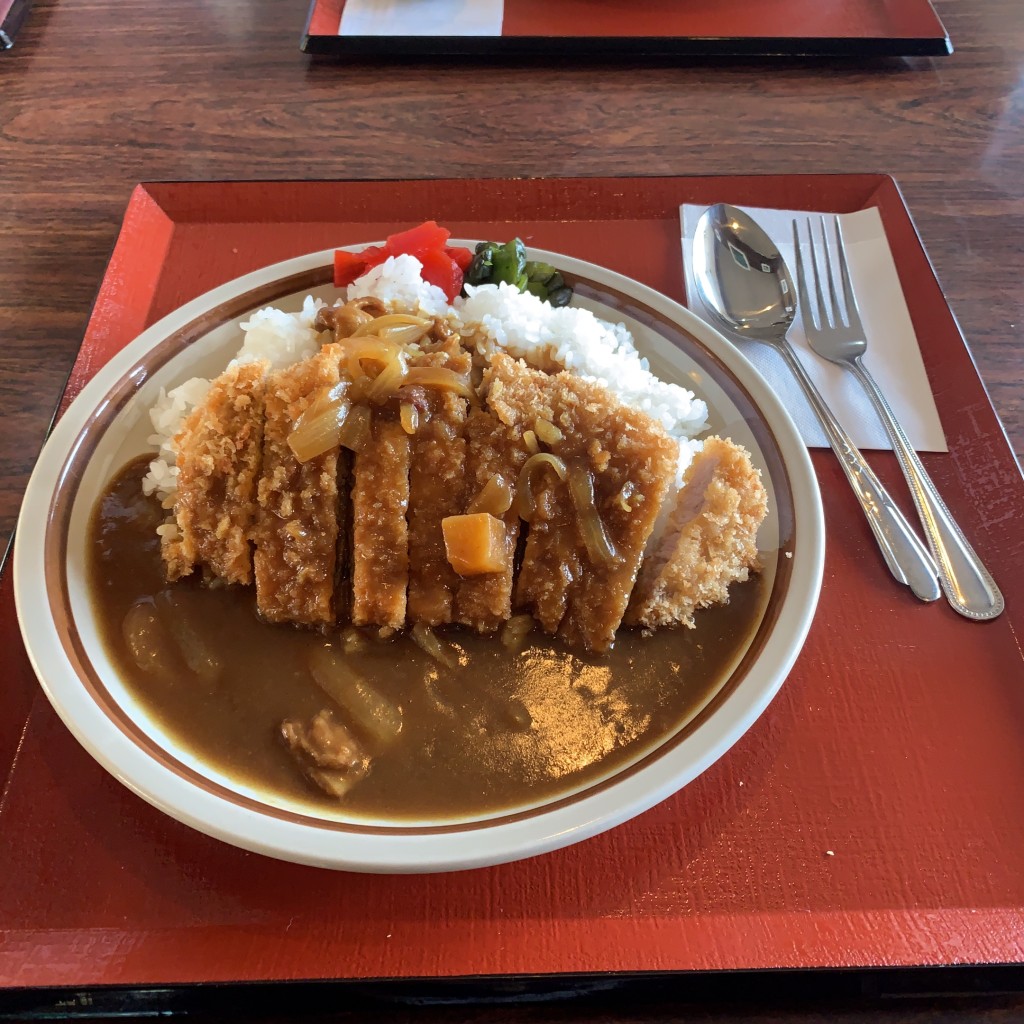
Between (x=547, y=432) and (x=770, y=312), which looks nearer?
(x=547, y=432)

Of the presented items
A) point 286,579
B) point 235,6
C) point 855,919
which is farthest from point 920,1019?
point 235,6

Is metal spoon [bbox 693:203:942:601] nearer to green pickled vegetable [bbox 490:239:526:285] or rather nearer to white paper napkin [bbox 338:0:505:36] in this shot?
green pickled vegetable [bbox 490:239:526:285]

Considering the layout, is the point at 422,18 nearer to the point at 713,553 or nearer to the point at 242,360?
the point at 242,360

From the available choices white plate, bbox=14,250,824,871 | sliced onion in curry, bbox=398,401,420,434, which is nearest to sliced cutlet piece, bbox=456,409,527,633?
sliced onion in curry, bbox=398,401,420,434

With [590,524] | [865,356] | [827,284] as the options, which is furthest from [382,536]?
[827,284]

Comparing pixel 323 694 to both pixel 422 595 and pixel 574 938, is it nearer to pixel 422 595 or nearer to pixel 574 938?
pixel 422 595

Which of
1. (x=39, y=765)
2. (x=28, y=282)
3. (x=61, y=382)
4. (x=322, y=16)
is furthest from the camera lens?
(x=322, y=16)

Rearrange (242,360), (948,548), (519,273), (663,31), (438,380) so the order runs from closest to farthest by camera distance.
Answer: (438,380)
(948,548)
(242,360)
(519,273)
(663,31)
